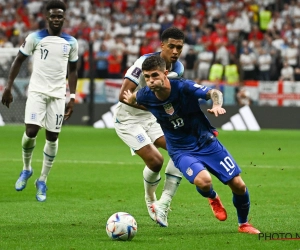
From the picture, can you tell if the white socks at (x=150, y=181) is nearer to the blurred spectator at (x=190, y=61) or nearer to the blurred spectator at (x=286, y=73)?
the blurred spectator at (x=286, y=73)

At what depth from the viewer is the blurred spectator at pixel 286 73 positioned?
24125mm

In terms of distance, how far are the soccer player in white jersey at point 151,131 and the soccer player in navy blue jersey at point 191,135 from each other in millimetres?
731

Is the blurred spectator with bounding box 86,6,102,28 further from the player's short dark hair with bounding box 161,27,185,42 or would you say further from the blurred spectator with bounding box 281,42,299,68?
the player's short dark hair with bounding box 161,27,185,42

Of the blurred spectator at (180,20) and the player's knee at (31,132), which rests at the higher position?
the player's knee at (31,132)

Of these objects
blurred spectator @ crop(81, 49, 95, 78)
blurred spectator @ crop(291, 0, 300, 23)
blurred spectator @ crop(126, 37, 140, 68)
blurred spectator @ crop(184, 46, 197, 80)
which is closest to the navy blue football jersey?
blurred spectator @ crop(81, 49, 95, 78)

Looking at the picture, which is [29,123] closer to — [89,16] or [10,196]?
[10,196]

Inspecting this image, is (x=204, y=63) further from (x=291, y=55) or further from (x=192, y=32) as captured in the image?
(x=192, y=32)

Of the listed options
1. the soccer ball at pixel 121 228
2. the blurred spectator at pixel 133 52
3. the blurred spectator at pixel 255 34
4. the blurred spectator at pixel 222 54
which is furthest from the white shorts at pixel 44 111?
the blurred spectator at pixel 255 34

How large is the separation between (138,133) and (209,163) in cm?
157

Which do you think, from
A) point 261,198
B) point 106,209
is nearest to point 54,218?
point 106,209

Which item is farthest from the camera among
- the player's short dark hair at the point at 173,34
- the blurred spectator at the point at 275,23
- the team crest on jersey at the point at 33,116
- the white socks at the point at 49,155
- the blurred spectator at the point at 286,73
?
the blurred spectator at the point at 275,23

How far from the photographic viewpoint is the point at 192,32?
90.8 feet

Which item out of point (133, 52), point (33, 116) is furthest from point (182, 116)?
point (133, 52)

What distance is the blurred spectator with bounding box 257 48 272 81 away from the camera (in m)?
24.9
